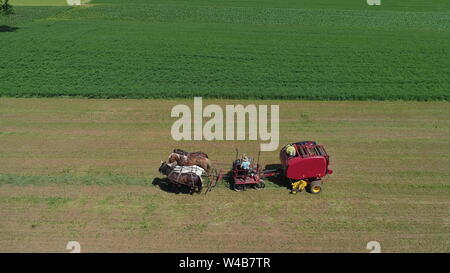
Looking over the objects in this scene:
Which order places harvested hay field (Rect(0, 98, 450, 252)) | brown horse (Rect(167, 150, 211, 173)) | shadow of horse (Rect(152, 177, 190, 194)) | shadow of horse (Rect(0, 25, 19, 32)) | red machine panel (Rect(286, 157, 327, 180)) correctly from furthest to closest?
shadow of horse (Rect(0, 25, 19, 32)) → brown horse (Rect(167, 150, 211, 173)) → shadow of horse (Rect(152, 177, 190, 194)) → red machine panel (Rect(286, 157, 327, 180)) → harvested hay field (Rect(0, 98, 450, 252))

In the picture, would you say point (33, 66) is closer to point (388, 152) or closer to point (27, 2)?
point (388, 152)

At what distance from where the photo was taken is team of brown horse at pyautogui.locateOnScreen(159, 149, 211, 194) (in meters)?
15.0

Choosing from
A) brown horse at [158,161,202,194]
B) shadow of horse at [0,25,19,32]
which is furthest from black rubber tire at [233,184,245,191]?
shadow of horse at [0,25,19,32]

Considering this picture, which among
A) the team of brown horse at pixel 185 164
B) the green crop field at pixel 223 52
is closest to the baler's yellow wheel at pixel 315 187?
the team of brown horse at pixel 185 164

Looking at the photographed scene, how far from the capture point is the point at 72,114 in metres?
21.8

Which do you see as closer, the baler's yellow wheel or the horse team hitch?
the horse team hitch

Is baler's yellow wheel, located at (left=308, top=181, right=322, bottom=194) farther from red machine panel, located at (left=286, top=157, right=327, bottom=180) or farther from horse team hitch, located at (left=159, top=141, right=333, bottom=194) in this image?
red machine panel, located at (left=286, top=157, right=327, bottom=180)

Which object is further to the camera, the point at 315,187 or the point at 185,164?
the point at 185,164

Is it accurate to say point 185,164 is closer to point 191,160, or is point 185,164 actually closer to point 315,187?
point 191,160

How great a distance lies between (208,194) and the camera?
1535 centimetres

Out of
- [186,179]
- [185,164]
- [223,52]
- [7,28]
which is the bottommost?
[186,179]

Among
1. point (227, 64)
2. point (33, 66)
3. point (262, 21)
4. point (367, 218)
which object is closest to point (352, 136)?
point (367, 218)

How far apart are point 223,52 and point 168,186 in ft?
56.9

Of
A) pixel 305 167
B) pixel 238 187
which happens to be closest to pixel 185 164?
pixel 238 187
